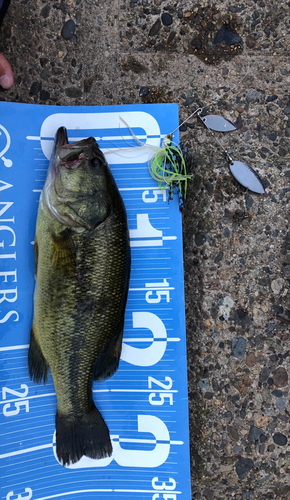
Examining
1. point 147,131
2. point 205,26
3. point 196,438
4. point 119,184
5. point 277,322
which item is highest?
point 205,26

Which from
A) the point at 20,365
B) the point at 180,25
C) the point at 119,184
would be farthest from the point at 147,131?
the point at 20,365

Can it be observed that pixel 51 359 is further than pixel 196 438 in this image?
No

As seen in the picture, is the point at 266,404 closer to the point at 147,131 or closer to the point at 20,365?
the point at 20,365

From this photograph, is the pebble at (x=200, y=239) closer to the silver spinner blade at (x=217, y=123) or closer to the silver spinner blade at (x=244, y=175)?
the silver spinner blade at (x=244, y=175)

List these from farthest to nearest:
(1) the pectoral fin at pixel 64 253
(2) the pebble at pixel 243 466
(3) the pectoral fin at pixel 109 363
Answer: (2) the pebble at pixel 243 466, (3) the pectoral fin at pixel 109 363, (1) the pectoral fin at pixel 64 253

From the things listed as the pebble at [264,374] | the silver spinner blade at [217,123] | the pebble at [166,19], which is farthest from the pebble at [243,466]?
the pebble at [166,19]

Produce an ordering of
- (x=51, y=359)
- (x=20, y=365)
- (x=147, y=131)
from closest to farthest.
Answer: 1. (x=51, y=359)
2. (x=20, y=365)
3. (x=147, y=131)

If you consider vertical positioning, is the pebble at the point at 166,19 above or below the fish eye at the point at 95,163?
above
